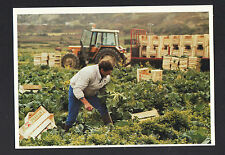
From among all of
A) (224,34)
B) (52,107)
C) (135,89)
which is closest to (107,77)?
(135,89)

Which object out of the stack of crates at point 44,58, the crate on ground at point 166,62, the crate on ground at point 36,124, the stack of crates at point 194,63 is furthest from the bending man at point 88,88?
the stack of crates at point 194,63

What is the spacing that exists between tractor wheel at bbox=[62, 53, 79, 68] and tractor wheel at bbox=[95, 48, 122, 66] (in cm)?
34

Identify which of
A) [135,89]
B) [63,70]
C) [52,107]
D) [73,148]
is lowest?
[73,148]

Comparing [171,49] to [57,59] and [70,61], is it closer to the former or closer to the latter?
[70,61]

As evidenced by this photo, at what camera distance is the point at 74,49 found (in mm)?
4539

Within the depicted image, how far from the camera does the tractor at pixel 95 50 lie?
451 centimetres

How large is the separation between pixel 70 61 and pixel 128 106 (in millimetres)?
1205

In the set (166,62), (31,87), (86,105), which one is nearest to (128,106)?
(86,105)

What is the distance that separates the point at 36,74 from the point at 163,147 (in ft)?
7.78

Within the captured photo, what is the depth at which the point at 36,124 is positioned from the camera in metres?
4.43

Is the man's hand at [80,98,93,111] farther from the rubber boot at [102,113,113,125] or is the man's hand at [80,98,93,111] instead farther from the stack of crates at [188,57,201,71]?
the stack of crates at [188,57,201,71]

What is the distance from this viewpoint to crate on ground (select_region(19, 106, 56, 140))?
4.42m

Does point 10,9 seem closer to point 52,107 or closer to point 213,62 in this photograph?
point 52,107

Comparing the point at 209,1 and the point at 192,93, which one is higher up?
the point at 209,1
